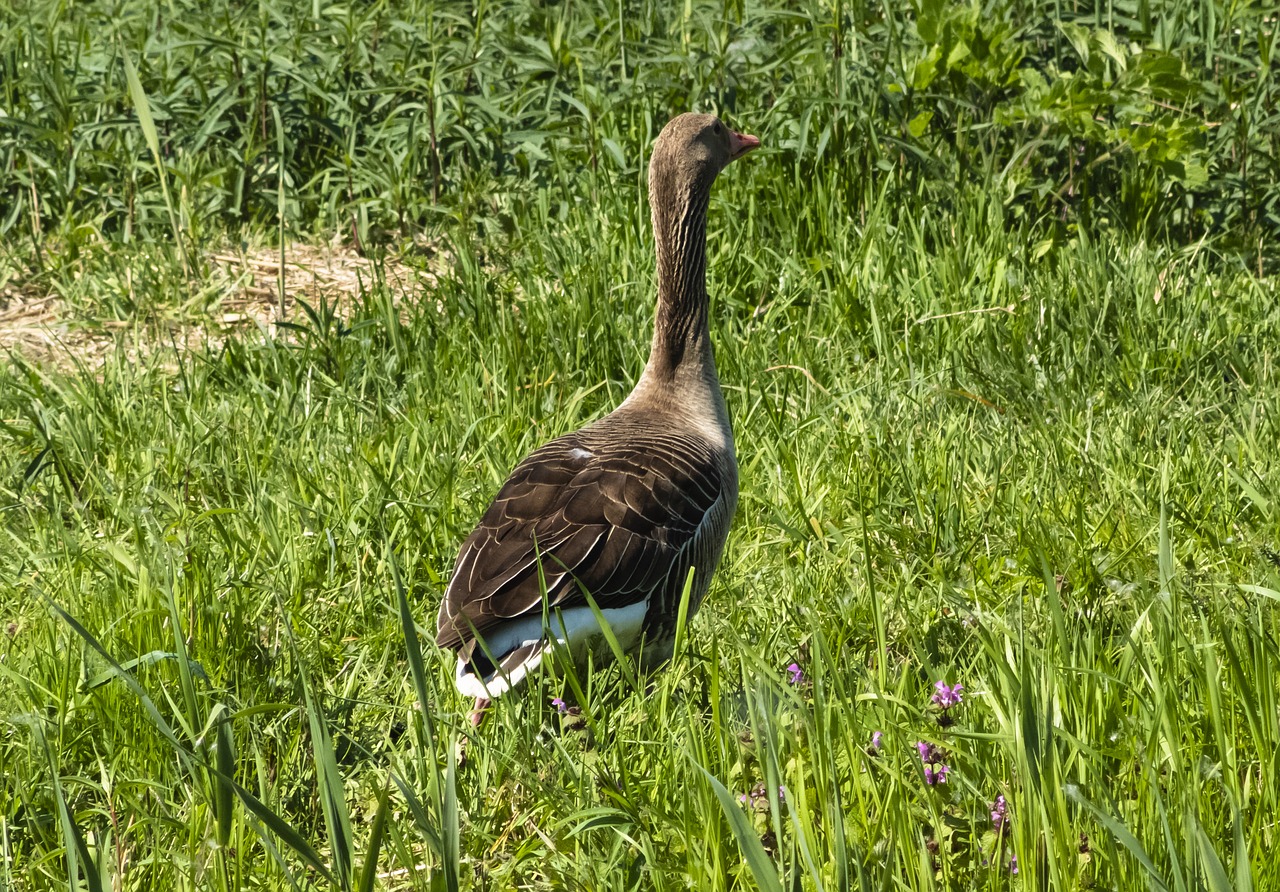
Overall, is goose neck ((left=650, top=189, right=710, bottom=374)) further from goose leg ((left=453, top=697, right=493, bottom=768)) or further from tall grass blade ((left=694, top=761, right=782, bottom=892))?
tall grass blade ((left=694, top=761, right=782, bottom=892))

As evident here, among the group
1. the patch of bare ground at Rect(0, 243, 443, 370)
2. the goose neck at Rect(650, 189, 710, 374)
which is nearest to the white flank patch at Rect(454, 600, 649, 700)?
the goose neck at Rect(650, 189, 710, 374)

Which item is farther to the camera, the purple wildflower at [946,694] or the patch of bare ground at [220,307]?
the patch of bare ground at [220,307]

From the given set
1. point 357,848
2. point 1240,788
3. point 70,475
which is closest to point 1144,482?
point 1240,788

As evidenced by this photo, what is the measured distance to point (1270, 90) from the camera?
19.0 ft

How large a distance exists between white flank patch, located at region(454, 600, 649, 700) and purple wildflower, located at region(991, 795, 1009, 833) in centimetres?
87

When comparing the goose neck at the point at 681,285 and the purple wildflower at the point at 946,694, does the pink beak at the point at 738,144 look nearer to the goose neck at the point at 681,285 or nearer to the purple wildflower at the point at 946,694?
the goose neck at the point at 681,285

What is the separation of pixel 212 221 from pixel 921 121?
3.20 metres

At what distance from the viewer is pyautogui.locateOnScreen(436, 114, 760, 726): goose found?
2.97m

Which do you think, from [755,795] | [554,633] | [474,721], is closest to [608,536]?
[554,633]

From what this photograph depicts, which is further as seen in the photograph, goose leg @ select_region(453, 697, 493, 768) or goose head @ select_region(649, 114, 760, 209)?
goose head @ select_region(649, 114, 760, 209)

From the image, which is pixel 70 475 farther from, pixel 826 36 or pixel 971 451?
pixel 826 36

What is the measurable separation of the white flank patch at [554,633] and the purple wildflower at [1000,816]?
87 cm

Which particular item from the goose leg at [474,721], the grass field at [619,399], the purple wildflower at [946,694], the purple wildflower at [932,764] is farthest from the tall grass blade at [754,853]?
the goose leg at [474,721]

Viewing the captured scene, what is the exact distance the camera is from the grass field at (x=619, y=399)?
2.39 meters
